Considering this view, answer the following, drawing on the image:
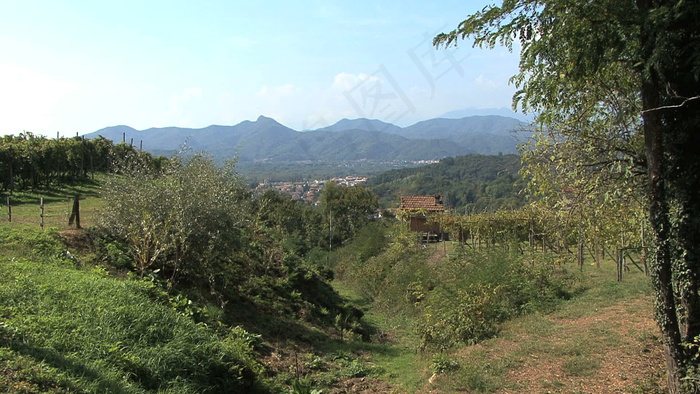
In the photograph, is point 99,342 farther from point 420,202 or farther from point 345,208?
point 420,202

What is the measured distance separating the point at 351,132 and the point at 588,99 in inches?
7078

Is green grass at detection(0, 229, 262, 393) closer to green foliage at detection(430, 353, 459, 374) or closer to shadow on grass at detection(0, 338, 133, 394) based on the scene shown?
shadow on grass at detection(0, 338, 133, 394)

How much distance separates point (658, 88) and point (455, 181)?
243 feet

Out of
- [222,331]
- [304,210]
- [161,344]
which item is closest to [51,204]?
[222,331]

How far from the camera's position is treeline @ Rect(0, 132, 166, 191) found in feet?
61.0

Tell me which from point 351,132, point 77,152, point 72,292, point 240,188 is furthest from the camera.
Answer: point 351,132

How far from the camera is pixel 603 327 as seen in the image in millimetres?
8344

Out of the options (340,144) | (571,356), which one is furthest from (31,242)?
(340,144)

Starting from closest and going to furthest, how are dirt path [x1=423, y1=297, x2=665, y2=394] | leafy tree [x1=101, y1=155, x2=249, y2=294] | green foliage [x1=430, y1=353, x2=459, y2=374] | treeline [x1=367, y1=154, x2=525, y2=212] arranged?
1. dirt path [x1=423, y1=297, x2=665, y2=394]
2. green foliage [x1=430, y1=353, x2=459, y2=374]
3. leafy tree [x1=101, y1=155, x2=249, y2=294]
4. treeline [x1=367, y1=154, x2=525, y2=212]

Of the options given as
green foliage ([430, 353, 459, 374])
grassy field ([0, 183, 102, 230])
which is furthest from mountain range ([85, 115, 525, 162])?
green foliage ([430, 353, 459, 374])

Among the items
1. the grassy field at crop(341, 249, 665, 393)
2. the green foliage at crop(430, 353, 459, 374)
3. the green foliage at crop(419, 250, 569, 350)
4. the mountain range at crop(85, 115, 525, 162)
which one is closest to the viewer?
the grassy field at crop(341, 249, 665, 393)

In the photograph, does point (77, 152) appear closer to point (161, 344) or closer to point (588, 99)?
point (161, 344)

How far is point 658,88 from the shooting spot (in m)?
5.02

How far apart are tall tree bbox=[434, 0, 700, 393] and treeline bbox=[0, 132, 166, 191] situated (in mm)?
14103
